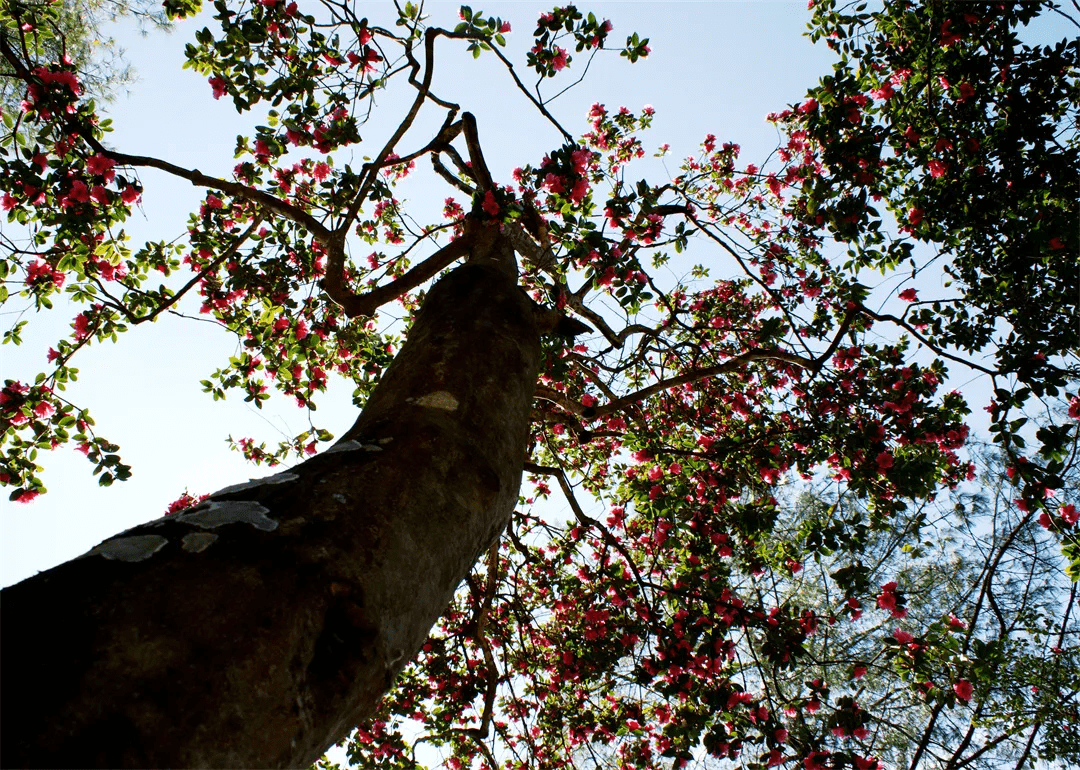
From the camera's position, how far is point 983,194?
432 centimetres

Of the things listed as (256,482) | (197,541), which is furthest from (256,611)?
(256,482)

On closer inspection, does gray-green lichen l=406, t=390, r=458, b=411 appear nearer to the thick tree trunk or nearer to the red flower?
the thick tree trunk

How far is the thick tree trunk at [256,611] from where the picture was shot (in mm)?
815

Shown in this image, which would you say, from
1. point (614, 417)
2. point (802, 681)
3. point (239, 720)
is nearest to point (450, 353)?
point (239, 720)

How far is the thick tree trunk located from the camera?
0.81m

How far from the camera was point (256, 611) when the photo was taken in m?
1.03

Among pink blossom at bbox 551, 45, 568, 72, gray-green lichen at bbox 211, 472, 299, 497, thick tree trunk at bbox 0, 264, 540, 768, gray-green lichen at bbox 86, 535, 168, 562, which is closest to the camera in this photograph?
thick tree trunk at bbox 0, 264, 540, 768

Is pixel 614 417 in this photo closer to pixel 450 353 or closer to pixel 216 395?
pixel 216 395

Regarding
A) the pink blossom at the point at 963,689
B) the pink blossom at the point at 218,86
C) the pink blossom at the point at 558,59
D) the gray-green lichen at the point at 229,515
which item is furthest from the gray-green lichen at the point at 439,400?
the pink blossom at the point at 963,689

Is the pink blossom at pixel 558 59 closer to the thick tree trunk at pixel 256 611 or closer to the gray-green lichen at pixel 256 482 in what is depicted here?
the thick tree trunk at pixel 256 611

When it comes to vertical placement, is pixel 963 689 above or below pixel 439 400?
above

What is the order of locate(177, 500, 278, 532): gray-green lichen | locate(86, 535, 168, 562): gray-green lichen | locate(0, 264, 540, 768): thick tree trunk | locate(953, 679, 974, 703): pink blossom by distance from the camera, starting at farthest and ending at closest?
1. locate(953, 679, 974, 703): pink blossom
2. locate(177, 500, 278, 532): gray-green lichen
3. locate(86, 535, 168, 562): gray-green lichen
4. locate(0, 264, 540, 768): thick tree trunk

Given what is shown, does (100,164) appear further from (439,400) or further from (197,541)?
(197,541)

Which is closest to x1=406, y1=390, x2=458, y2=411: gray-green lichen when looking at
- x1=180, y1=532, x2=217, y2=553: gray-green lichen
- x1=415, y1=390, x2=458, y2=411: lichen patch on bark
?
x1=415, y1=390, x2=458, y2=411: lichen patch on bark
